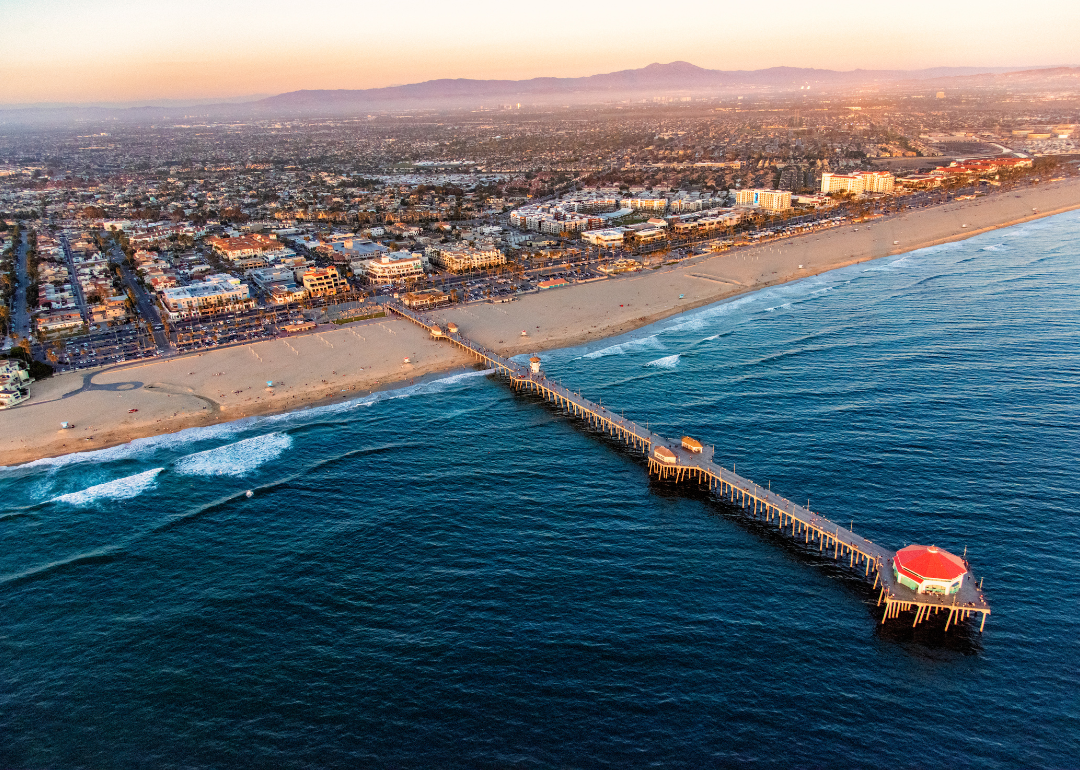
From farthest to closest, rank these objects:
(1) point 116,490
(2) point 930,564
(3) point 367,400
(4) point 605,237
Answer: (4) point 605,237
(3) point 367,400
(1) point 116,490
(2) point 930,564

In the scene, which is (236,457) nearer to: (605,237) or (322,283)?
(322,283)

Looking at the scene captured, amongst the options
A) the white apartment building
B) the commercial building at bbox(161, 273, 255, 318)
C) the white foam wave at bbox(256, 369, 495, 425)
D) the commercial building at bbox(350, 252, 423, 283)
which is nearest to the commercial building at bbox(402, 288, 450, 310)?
the commercial building at bbox(350, 252, 423, 283)

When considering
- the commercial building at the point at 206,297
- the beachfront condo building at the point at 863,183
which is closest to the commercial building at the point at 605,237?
the commercial building at the point at 206,297

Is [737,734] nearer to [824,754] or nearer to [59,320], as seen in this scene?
[824,754]

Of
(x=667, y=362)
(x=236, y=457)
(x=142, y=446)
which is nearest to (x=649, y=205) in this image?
(x=667, y=362)

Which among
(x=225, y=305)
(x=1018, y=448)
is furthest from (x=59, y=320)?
(x=1018, y=448)

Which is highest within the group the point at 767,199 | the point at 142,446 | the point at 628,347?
the point at 767,199
